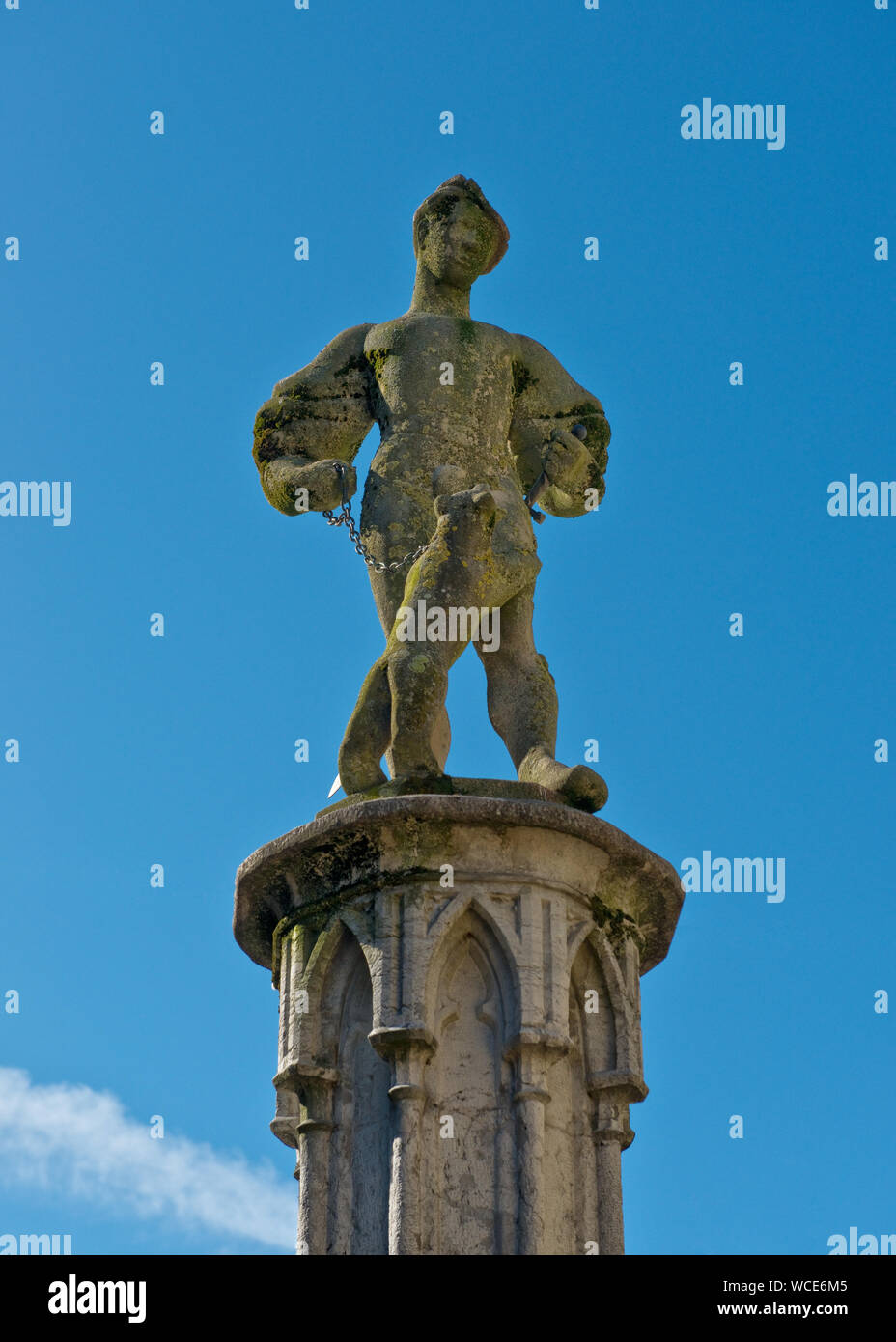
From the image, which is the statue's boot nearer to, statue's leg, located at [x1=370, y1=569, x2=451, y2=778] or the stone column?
statue's leg, located at [x1=370, y1=569, x2=451, y2=778]

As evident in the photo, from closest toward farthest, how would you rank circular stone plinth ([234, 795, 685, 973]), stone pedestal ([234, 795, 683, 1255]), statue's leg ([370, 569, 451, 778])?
stone pedestal ([234, 795, 683, 1255]) < circular stone plinth ([234, 795, 685, 973]) < statue's leg ([370, 569, 451, 778])

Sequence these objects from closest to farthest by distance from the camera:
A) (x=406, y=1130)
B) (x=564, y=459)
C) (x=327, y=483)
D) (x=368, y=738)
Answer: (x=406, y=1130)
(x=368, y=738)
(x=327, y=483)
(x=564, y=459)

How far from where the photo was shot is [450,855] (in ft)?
38.3

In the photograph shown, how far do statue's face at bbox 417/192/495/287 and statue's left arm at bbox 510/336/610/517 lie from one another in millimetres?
517

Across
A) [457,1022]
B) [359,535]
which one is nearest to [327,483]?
[359,535]

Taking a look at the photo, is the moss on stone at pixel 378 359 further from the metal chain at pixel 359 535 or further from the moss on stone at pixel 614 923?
the moss on stone at pixel 614 923

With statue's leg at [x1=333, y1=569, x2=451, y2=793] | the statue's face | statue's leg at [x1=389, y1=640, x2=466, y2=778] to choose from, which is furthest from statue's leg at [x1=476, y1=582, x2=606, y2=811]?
the statue's face

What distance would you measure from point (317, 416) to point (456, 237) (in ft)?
4.26

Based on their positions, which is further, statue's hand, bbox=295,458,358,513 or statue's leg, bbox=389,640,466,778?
statue's hand, bbox=295,458,358,513

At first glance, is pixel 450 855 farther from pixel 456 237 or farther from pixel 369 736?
pixel 456 237

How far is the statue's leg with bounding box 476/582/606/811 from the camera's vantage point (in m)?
12.7

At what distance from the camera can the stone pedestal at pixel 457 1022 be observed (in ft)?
36.6

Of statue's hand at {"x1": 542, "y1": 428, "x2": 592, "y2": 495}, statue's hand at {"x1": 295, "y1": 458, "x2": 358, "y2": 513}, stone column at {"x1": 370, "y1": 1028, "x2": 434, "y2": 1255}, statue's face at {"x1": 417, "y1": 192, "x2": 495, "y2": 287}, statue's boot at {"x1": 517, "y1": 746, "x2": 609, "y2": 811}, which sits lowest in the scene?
stone column at {"x1": 370, "y1": 1028, "x2": 434, "y2": 1255}
